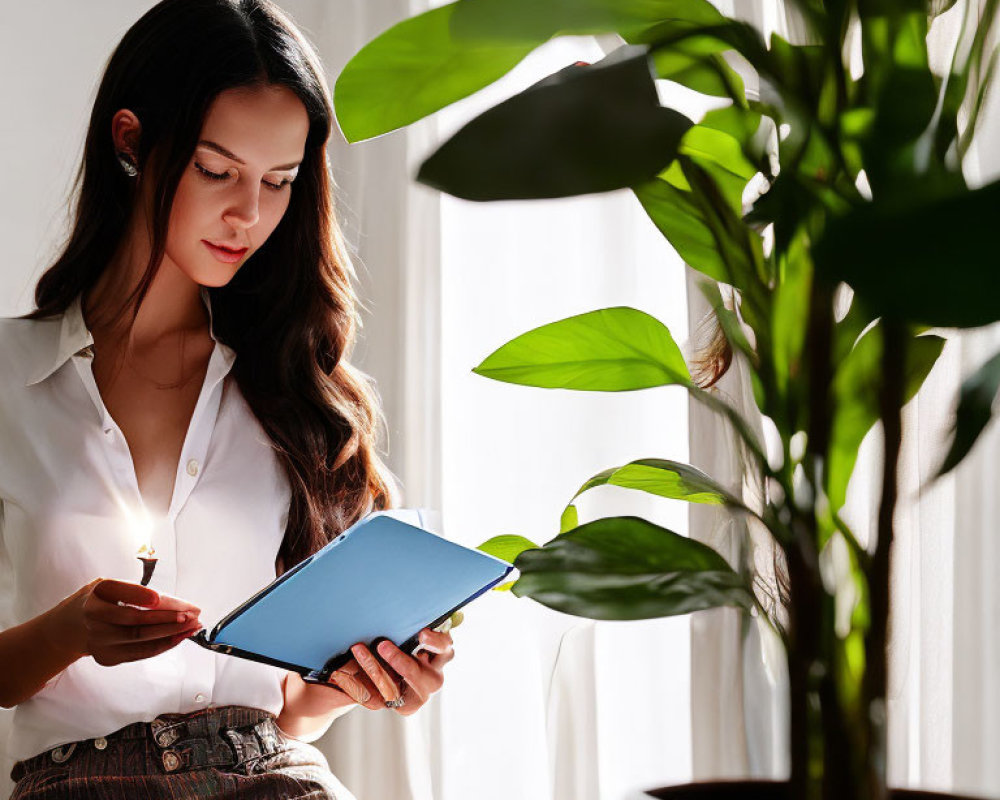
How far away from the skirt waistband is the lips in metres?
0.57

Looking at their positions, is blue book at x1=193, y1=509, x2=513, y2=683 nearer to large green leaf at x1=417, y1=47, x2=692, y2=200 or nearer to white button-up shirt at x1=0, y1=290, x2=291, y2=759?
white button-up shirt at x1=0, y1=290, x2=291, y2=759

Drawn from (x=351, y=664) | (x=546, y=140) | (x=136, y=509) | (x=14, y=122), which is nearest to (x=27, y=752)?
(x=136, y=509)

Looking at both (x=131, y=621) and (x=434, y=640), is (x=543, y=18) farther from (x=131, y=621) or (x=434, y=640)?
(x=434, y=640)

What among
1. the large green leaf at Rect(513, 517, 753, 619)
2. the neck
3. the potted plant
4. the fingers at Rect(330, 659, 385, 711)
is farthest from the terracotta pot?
the neck

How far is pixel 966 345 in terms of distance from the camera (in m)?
1.28

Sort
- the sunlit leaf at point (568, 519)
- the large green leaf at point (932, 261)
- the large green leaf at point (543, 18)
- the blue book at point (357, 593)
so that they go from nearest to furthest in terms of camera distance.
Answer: the large green leaf at point (932, 261) < the large green leaf at point (543, 18) < the sunlit leaf at point (568, 519) < the blue book at point (357, 593)

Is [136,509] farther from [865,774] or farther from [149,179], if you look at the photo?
[865,774]

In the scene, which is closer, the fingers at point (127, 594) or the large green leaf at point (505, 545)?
the large green leaf at point (505, 545)

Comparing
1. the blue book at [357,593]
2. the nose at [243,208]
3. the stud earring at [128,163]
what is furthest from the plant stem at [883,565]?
the stud earring at [128,163]

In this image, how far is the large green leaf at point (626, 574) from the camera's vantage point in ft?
1.85

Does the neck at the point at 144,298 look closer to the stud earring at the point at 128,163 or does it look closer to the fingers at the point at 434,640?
the stud earring at the point at 128,163

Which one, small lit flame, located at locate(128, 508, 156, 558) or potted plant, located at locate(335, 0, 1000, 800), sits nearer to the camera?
potted plant, located at locate(335, 0, 1000, 800)

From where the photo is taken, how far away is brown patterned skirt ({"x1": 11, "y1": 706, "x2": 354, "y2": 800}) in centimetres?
124

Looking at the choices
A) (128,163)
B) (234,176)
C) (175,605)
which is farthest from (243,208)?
(175,605)
